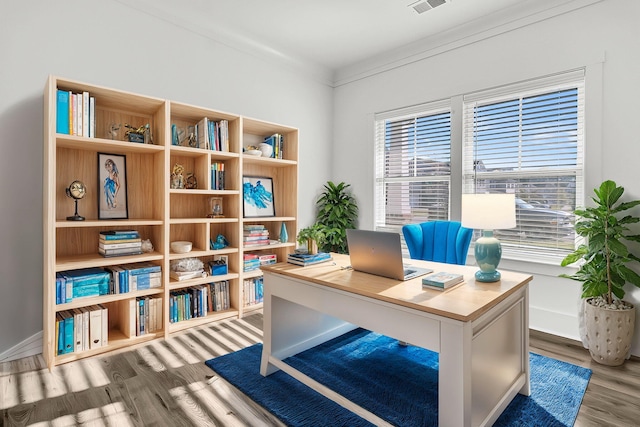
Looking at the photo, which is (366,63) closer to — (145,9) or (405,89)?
(405,89)

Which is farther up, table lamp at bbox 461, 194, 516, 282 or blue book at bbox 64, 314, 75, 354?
table lamp at bbox 461, 194, 516, 282

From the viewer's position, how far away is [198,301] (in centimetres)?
318

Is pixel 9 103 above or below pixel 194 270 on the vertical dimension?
above

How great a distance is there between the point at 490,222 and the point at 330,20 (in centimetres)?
260

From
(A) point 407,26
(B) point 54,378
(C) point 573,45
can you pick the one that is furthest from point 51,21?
(C) point 573,45

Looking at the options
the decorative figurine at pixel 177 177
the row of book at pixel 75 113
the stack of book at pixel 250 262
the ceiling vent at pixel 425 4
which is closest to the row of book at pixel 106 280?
the decorative figurine at pixel 177 177

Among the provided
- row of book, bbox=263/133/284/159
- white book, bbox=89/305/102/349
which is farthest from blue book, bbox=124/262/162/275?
row of book, bbox=263/133/284/159

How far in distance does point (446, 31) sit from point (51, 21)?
11.4 ft

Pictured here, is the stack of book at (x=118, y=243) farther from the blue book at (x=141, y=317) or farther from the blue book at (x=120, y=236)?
the blue book at (x=141, y=317)

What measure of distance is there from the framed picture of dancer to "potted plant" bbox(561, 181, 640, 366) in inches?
142

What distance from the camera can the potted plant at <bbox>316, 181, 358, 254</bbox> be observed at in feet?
14.2

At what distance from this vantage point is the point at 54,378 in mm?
2215

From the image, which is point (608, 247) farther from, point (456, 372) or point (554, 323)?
point (456, 372)

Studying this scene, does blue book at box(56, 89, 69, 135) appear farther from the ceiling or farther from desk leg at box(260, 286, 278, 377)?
desk leg at box(260, 286, 278, 377)
